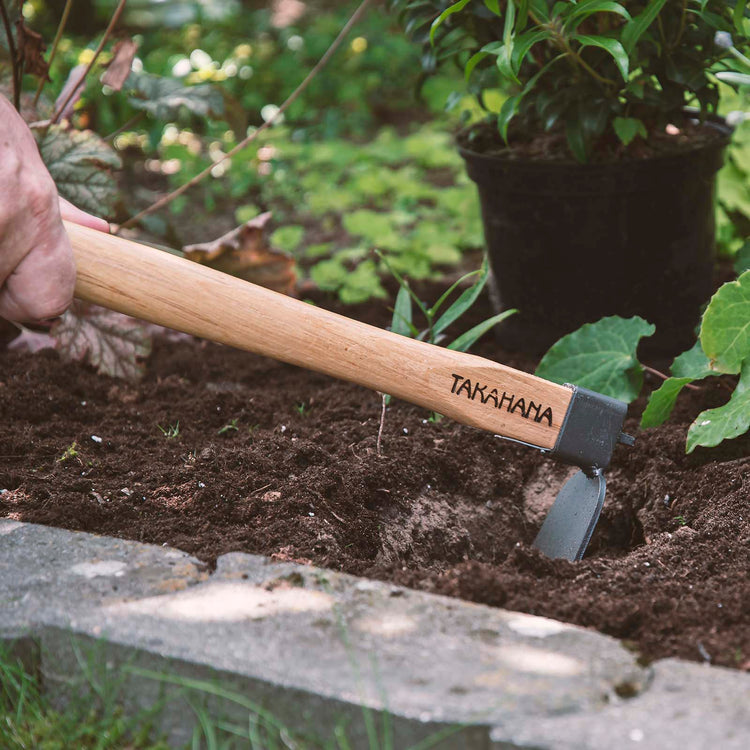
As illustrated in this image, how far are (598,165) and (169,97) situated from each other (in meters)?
1.26

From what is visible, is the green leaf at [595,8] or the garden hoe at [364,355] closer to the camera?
the garden hoe at [364,355]

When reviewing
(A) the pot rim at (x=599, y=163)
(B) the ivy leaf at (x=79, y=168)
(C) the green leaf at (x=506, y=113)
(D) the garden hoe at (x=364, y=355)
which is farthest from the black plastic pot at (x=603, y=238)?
(B) the ivy leaf at (x=79, y=168)

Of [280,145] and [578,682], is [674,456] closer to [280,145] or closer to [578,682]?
[578,682]

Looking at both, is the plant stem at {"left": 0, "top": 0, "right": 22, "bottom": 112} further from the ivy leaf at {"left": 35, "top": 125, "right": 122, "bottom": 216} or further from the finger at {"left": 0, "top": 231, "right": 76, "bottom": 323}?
the finger at {"left": 0, "top": 231, "right": 76, "bottom": 323}

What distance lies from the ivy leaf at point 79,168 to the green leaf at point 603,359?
3.75 feet

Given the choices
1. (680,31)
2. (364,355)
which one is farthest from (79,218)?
A: (680,31)

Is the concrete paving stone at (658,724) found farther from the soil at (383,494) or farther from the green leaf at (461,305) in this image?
the green leaf at (461,305)

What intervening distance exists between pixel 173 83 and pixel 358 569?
180cm

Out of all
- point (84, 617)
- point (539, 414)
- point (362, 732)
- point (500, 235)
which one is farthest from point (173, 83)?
point (362, 732)

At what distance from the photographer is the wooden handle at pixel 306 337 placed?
5.12 ft

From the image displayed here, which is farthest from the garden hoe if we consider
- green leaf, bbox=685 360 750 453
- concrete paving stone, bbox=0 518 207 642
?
concrete paving stone, bbox=0 518 207 642

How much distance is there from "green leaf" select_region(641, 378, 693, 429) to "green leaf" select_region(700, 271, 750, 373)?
8 centimetres

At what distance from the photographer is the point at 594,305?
2.45m

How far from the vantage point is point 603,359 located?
214 centimetres
